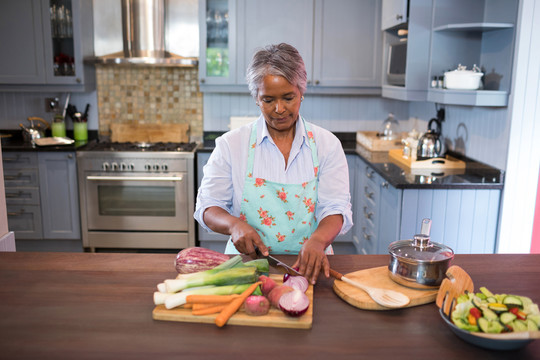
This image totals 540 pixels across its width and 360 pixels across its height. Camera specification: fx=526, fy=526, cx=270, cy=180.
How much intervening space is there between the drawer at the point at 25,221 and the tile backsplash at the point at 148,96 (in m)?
0.93

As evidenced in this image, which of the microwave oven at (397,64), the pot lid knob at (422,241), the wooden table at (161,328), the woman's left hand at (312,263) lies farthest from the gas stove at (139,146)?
the pot lid knob at (422,241)

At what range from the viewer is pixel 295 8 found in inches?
164

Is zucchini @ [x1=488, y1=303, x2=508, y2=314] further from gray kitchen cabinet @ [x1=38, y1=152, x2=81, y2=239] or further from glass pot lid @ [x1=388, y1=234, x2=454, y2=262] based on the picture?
gray kitchen cabinet @ [x1=38, y1=152, x2=81, y2=239]

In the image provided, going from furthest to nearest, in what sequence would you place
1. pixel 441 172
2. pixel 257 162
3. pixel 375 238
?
pixel 375 238 < pixel 441 172 < pixel 257 162

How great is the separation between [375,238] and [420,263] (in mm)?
2087

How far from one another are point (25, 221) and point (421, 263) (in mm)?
3703

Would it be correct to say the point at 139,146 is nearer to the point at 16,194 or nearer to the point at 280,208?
the point at 16,194

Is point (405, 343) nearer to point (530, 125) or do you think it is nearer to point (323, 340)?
point (323, 340)

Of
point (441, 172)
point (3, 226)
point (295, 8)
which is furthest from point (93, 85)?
point (441, 172)

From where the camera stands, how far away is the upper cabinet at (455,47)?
9.48 ft

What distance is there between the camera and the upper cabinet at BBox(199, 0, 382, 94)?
418cm

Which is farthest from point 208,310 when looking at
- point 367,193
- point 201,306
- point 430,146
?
point 367,193

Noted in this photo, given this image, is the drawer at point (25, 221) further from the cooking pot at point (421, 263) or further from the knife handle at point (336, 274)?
the cooking pot at point (421, 263)

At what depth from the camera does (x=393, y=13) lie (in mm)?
3684
